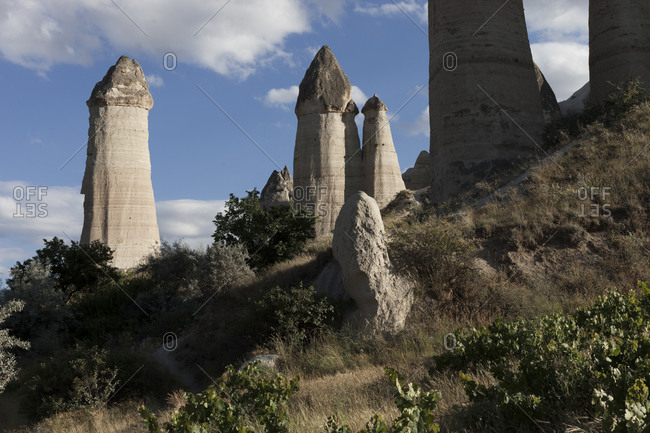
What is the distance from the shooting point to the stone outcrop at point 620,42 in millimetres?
15055

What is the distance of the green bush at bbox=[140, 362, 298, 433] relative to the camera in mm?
3641

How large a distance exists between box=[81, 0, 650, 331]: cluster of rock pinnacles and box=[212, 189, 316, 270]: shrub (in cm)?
151

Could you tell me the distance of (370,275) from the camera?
29.4 feet

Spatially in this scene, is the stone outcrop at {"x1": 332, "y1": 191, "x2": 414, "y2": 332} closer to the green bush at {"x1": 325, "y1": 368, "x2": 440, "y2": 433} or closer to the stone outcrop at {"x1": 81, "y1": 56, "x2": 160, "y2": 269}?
the green bush at {"x1": 325, "y1": 368, "x2": 440, "y2": 433}

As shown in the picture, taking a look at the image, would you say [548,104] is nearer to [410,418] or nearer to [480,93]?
[480,93]

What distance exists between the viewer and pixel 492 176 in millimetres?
13961

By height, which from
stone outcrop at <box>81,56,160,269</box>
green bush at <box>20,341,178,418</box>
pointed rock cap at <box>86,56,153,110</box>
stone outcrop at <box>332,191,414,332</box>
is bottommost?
green bush at <box>20,341,178,418</box>

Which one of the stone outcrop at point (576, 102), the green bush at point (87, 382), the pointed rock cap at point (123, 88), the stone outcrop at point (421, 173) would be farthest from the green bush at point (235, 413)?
the stone outcrop at point (421, 173)

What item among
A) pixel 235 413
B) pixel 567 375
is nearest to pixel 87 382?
pixel 235 413

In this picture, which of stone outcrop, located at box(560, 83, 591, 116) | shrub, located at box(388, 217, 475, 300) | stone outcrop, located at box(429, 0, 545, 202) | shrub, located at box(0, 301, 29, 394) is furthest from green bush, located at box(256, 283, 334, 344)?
stone outcrop, located at box(560, 83, 591, 116)

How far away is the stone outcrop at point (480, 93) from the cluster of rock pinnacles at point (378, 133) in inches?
1.1

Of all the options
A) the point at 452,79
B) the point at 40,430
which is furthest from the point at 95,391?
the point at 452,79

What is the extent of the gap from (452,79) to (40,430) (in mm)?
12399

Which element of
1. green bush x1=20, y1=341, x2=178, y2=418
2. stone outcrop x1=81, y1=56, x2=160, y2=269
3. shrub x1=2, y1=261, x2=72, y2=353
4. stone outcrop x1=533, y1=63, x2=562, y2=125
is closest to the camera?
green bush x1=20, y1=341, x2=178, y2=418
